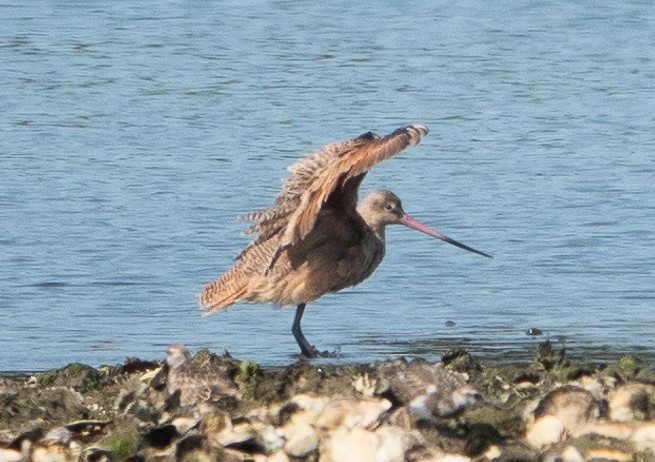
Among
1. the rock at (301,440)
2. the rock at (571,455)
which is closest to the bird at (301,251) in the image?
the rock at (301,440)

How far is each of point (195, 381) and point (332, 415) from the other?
1017 mm

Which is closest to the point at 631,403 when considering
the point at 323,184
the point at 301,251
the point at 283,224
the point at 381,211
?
the point at 323,184

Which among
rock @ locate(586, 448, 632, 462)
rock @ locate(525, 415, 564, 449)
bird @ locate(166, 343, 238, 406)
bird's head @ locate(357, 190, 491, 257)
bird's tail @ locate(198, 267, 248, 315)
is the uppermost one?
rock @ locate(586, 448, 632, 462)

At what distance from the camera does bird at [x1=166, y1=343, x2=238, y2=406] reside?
6.96 m

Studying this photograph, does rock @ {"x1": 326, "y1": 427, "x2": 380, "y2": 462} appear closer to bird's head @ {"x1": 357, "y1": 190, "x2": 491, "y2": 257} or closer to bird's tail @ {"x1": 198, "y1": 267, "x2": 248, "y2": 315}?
bird's tail @ {"x1": 198, "y1": 267, "x2": 248, "y2": 315}

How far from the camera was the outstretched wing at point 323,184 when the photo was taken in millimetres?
8609

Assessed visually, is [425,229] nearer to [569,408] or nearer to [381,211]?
[381,211]

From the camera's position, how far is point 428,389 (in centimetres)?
658

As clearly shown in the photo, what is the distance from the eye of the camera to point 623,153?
550 inches

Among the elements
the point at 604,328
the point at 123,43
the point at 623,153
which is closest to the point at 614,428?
the point at 604,328

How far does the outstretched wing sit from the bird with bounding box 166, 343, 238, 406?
169cm

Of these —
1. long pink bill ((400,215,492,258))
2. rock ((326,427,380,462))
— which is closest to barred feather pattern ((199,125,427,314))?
long pink bill ((400,215,492,258))

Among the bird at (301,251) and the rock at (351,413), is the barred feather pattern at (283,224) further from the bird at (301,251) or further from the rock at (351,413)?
the rock at (351,413)

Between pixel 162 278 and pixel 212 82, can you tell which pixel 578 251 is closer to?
pixel 162 278
